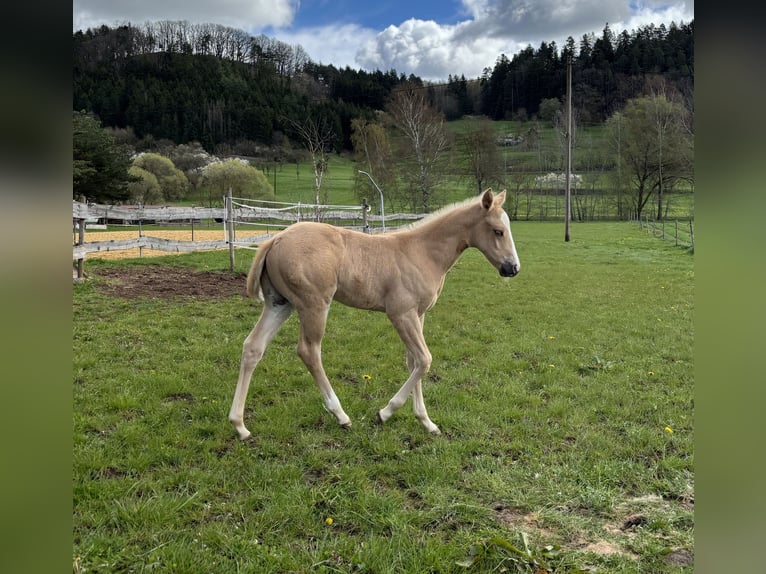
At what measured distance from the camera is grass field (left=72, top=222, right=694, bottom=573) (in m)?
2.54

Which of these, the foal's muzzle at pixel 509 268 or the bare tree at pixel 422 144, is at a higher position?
the bare tree at pixel 422 144

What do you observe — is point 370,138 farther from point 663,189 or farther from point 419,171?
point 663,189

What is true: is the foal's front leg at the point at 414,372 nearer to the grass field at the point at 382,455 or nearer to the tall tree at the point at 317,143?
the grass field at the point at 382,455

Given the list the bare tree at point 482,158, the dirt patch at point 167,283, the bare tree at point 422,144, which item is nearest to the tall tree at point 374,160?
the bare tree at point 422,144

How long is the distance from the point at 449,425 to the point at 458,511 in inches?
47.8

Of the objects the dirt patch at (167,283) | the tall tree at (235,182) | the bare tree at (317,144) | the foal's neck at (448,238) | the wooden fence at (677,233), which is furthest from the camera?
the tall tree at (235,182)

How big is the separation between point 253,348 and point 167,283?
6706mm

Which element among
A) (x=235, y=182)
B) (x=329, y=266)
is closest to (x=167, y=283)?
(x=329, y=266)

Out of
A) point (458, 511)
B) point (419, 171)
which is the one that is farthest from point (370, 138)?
point (458, 511)

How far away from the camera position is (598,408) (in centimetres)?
448

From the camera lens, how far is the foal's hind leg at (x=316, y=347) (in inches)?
154

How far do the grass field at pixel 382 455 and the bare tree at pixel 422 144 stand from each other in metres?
25.3

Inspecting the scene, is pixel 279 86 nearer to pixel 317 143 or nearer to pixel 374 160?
pixel 374 160

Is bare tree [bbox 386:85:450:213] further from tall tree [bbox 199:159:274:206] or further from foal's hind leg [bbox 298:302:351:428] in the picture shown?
foal's hind leg [bbox 298:302:351:428]
